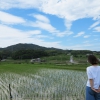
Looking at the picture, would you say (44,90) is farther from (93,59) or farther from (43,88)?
(93,59)

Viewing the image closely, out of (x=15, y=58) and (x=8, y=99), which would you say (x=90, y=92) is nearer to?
(x=8, y=99)

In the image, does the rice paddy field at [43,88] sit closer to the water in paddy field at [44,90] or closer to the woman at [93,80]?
the water in paddy field at [44,90]

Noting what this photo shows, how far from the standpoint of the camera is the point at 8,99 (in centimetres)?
761

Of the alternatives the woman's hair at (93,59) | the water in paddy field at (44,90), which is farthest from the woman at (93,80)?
the water in paddy field at (44,90)

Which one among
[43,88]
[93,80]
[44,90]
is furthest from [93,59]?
[43,88]

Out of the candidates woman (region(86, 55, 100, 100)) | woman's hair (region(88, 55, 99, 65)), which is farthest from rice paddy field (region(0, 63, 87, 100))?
woman's hair (region(88, 55, 99, 65))

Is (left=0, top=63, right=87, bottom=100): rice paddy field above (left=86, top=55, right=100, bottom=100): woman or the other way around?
the other way around

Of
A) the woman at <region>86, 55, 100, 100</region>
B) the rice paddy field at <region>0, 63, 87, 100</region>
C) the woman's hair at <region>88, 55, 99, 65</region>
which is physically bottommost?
the rice paddy field at <region>0, 63, 87, 100</region>

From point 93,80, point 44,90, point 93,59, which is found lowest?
point 44,90

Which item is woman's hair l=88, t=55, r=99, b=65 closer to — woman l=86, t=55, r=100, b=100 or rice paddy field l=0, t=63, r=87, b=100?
woman l=86, t=55, r=100, b=100

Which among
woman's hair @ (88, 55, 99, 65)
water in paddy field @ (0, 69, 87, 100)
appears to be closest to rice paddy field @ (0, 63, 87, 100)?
water in paddy field @ (0, 69, 87, 100)

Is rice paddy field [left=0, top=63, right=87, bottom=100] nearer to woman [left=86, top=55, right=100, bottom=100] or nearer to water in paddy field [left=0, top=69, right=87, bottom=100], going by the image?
water in paddy field [left=0, top=69, right=87, bottom=100]

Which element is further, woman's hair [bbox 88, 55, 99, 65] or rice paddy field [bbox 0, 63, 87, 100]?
rice paddy field [bbox 0, 63, 87, 100]

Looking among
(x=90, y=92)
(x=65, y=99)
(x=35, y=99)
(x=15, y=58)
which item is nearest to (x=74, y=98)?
(x=65, y=99)
